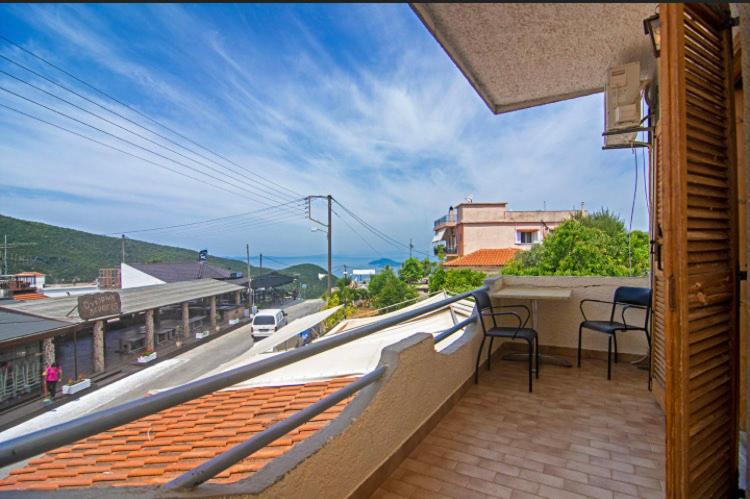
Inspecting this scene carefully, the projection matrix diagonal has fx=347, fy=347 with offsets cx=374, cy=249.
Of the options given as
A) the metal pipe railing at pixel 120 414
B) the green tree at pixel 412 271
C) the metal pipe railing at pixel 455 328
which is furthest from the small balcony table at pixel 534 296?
the green tree at pixel 412 271

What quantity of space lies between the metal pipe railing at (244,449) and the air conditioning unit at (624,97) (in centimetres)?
286

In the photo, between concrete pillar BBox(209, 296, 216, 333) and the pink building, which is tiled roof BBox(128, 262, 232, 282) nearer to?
concrete pillar BBox(209, 296, 216, 333)

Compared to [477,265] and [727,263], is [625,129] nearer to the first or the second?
[727,263]

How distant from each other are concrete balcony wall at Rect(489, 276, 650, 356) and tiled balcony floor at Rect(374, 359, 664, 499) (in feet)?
2.21

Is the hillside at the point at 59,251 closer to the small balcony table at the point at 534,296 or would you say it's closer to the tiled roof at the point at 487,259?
the tiled roof at the point at 487,259

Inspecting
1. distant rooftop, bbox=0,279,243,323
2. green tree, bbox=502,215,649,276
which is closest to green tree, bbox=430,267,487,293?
green tree, bbox=502,215,649,276

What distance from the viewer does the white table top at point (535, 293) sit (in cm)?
311

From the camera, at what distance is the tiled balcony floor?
5.18 ft

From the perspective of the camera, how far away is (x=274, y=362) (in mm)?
1056

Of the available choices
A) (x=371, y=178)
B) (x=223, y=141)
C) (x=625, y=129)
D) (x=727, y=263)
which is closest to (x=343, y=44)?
(x=625, y=129)

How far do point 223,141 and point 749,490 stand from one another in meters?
57.0

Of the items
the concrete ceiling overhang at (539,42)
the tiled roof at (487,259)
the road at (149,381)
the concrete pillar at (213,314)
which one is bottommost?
the road at (149,381)

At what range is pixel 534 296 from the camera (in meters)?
3.13

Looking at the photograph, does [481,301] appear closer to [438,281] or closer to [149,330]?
[438,281]
